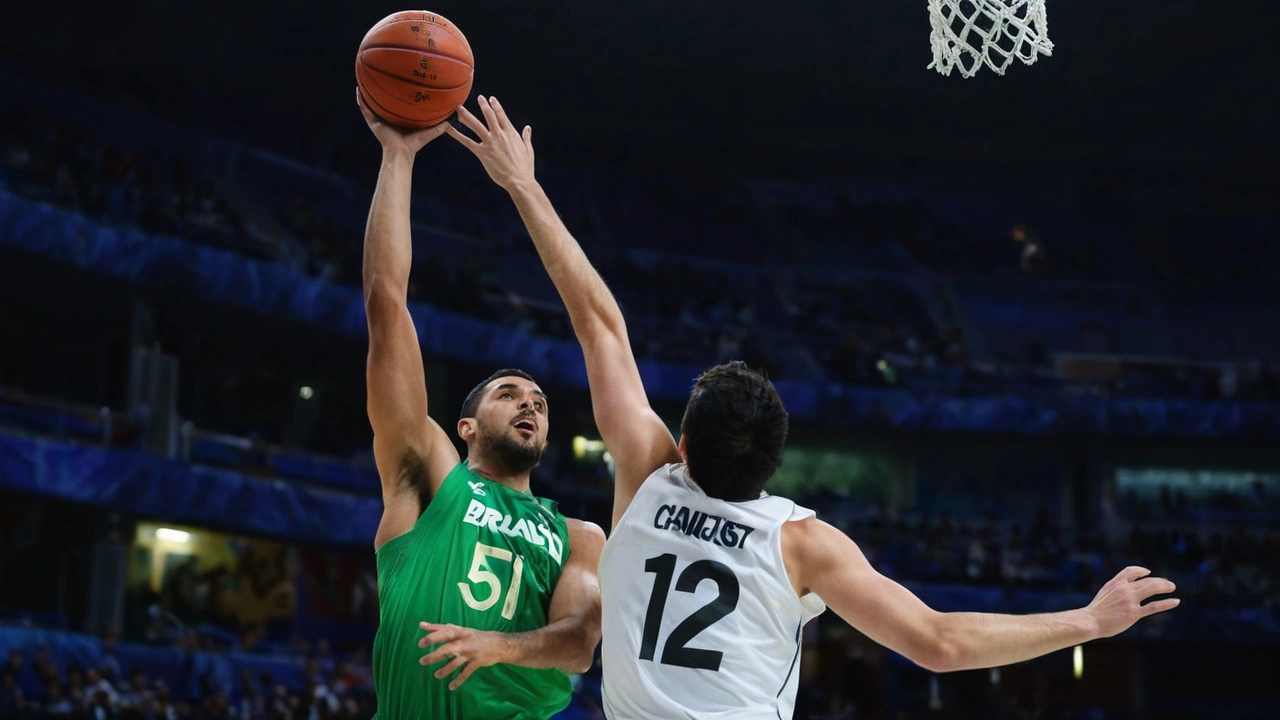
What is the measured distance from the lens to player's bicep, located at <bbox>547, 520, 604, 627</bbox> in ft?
14.6

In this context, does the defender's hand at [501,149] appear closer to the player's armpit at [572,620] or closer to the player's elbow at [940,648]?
the player's armpit at [572,620]

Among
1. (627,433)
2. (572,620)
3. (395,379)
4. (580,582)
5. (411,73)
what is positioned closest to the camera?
(627,433)

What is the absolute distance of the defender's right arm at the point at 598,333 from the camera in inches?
142

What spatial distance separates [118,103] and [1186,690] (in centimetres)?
2181

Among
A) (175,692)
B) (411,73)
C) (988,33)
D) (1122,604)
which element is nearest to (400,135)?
(411,73)

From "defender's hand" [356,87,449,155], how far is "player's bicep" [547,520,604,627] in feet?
4.73

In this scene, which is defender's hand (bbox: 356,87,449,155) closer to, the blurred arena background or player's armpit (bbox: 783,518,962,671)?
player's armpit (bbox: 783,518,962,671)

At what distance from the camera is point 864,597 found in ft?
10.6

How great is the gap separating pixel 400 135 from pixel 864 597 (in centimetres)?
255

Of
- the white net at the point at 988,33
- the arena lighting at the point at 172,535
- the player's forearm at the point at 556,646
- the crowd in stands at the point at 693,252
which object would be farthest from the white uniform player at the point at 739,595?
the arena lighting at the point at 172,535

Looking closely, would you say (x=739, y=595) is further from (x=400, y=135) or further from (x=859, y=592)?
(x=400, y=135)

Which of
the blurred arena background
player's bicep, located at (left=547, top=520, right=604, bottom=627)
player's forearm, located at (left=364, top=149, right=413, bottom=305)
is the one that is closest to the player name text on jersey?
player's bicep, located at (left=547, top=520, right=604, bottom=627)

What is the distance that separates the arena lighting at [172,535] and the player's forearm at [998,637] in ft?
70.0

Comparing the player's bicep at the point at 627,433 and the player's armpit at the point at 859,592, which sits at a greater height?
the player's bicep at the point at 627,433
